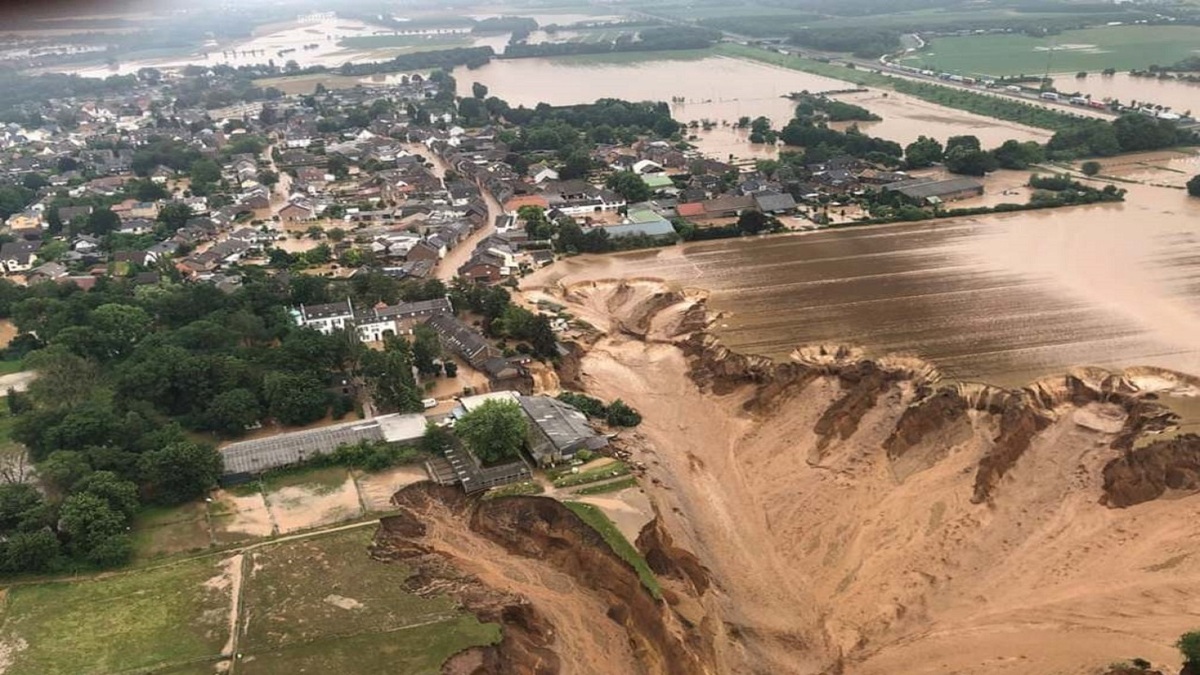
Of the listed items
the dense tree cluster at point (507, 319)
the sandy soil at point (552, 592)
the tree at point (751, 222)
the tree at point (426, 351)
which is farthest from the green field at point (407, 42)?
the sandy soil at point (552, 592)

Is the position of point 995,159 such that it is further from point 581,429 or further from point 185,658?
point 185,658

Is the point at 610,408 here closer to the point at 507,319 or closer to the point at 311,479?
the point at 507,319

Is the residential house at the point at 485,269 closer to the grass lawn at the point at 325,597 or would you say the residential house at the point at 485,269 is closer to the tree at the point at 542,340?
the tree at the point at 542,340

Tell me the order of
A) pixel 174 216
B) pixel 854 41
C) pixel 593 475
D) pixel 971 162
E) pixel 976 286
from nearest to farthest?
pixel 593 475 < pixel 976 286 < pixel 174 216 < pixel 971 162 < pixel 854 41

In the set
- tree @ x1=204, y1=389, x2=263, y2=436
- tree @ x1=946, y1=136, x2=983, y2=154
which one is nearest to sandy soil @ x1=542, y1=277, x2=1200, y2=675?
tree @ x1=204, y1=389, x2=263, y2=436

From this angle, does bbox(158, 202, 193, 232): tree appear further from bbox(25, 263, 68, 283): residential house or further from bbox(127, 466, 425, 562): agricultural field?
bbox(127, 466, 425, 562): agricultural field

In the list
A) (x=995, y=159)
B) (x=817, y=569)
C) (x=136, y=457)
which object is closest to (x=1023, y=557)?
(x=817, y=569)

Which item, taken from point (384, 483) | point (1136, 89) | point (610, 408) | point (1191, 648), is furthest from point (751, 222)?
point (1136, 89)
